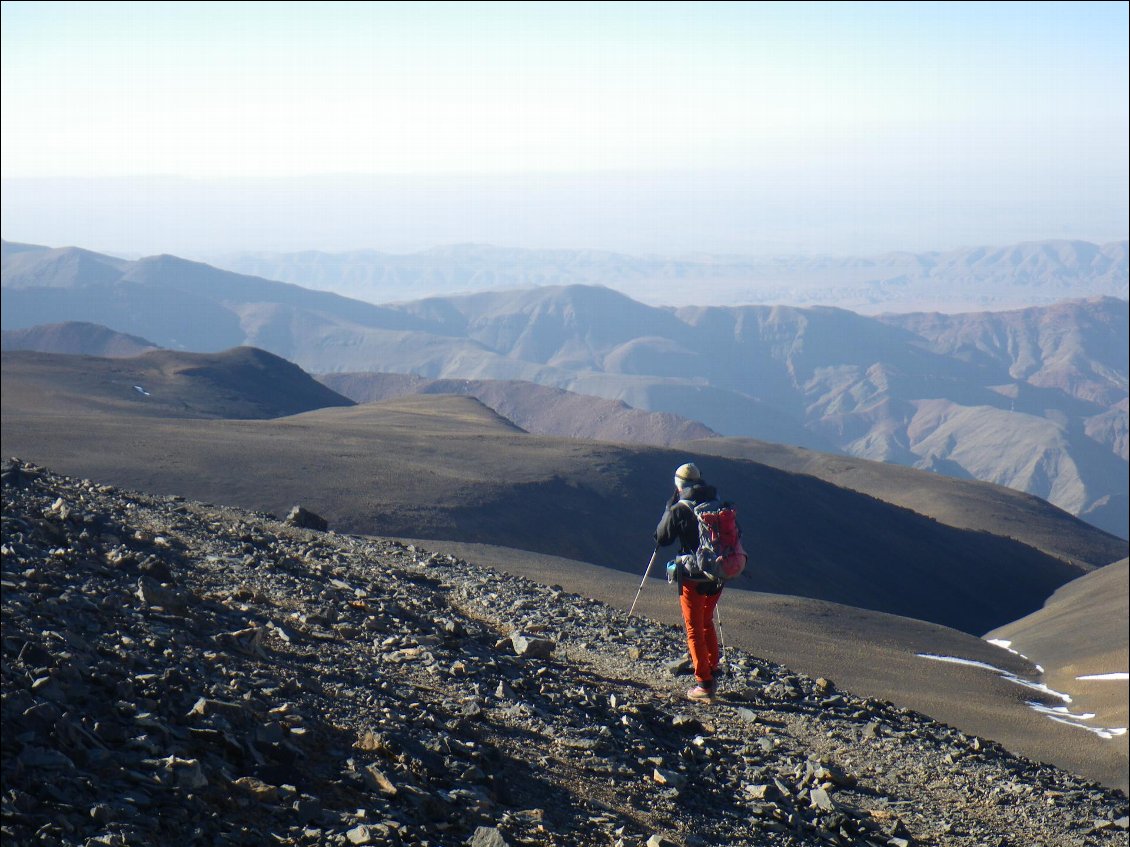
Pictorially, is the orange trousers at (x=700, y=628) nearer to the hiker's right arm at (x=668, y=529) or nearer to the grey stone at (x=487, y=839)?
the hiker's right arm at (x=668, y=529)

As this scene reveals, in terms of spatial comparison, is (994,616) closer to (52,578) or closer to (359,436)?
(359,436)

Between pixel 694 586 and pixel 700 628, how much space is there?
39cm

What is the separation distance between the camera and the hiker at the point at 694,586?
908cm

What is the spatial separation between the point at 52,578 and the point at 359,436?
35418mm

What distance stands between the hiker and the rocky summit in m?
Result: 0.32

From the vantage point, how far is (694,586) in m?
9.20

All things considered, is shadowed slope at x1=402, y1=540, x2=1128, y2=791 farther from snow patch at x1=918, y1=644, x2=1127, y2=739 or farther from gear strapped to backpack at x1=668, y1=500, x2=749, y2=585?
gear strapped to backpack at x1=668, y1=500, x2=749, y2=585

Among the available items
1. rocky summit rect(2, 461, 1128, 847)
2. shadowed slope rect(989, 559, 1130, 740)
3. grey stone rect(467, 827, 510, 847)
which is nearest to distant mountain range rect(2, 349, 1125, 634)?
shadowed slope rect(989, 559, 1130, 740)

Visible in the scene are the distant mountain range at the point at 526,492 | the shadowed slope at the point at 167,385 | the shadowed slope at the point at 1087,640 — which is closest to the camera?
→ the shadowed slope at the point at 1087,640

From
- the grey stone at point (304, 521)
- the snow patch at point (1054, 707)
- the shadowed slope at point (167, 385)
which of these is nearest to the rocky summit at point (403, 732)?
the grey stone at point (304, 521)

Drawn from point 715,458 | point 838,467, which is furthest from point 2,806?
point 838,467

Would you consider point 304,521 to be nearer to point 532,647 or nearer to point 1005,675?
point 532,647

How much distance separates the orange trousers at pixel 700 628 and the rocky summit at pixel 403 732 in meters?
0.33

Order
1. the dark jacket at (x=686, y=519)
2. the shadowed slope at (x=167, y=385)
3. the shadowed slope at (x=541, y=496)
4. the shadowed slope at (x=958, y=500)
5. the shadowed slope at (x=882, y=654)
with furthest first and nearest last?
1. the shadowed slope at (x=958, y=500)
2. the shadowed slope at (x=167, y=385)
3. the shadowed slope at (x=541, y=496)
4. the shadowed slope at (x=882, y=654)
5. the dark jacket at (x=686, y=519)
